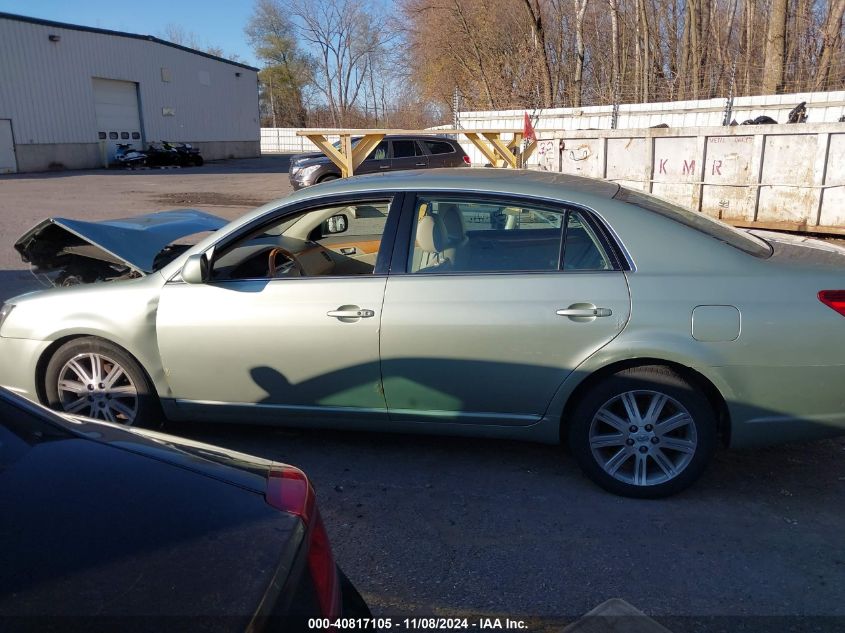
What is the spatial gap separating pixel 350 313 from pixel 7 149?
3438 centimetres

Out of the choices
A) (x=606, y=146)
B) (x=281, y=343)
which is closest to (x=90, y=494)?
(x=281, y=343)

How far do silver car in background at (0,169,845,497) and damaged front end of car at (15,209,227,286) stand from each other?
1.71 feet

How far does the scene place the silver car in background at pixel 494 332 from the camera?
3.27 m

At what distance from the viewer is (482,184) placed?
3746 millimetres

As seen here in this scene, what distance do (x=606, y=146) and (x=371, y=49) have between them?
Result: 59.6 meters

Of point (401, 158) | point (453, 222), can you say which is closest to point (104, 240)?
point (453, 222)

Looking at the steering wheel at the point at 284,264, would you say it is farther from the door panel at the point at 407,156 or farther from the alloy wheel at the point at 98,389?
the door panel at the point at 407,156

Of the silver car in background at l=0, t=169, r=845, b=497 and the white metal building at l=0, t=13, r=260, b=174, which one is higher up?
the white metal building at l=0, t=13, r=260, b=174

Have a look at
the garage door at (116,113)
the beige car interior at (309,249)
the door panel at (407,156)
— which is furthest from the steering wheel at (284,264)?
the garage door at (116,113)

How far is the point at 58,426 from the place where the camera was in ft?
7.00

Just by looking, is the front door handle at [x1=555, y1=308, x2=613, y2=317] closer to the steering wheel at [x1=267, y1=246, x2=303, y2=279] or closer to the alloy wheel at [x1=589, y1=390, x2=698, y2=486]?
the alloy wheel at [x1=589, y1=390, x2=698, y2=486]

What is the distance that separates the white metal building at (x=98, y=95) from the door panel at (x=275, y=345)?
110 feet

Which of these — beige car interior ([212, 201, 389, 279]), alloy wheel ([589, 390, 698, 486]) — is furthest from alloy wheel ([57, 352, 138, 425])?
alloy wheel ([589, 390, 698, 486])

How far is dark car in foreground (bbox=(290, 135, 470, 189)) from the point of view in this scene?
16859 mm
